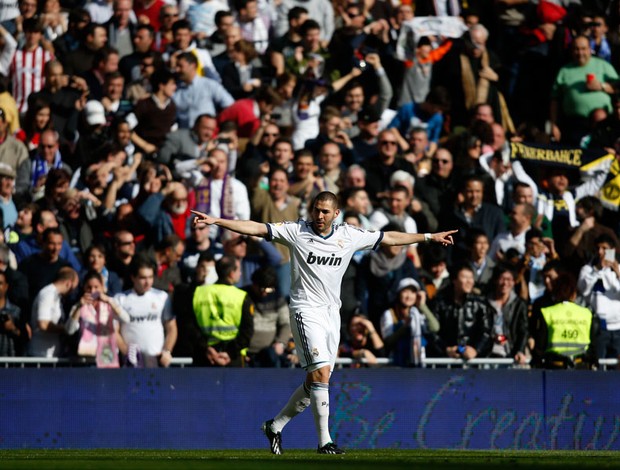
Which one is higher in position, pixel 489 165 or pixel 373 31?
pixel 373 31

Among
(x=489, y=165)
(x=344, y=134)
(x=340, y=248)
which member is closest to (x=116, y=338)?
(x=340, y=248)

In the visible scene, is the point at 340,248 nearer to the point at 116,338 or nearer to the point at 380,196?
the point at 116,338

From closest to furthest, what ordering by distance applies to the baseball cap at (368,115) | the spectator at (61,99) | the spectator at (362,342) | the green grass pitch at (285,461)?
1. the green grass pitch at (285,461)
2. the spectator at (362,342)
3. the spectator at (61,99)
4. the baseball cap at (368,115)

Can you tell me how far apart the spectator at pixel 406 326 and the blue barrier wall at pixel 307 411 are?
253 mm

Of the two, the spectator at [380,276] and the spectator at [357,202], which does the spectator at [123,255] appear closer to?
the spectator at [357,202]

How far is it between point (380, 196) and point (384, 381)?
3303mm

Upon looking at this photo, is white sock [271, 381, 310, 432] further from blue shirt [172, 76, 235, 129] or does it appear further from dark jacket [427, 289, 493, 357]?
blue shirt [172, 76, 235, 129]

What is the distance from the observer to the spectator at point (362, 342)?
16.8 m

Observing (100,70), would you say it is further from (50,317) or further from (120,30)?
(50,317)

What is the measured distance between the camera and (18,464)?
11.1m

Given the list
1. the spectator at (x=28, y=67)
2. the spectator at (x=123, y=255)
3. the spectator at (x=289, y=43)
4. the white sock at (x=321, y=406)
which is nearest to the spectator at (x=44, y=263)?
the spectator at (x=123, y=255)

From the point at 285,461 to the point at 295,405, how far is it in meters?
1.34

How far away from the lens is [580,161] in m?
20.6

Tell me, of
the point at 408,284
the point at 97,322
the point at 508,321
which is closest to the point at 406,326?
the point at 408,284
